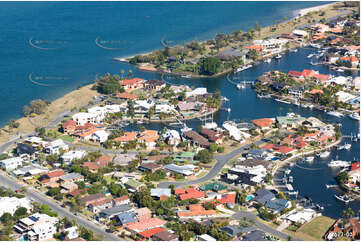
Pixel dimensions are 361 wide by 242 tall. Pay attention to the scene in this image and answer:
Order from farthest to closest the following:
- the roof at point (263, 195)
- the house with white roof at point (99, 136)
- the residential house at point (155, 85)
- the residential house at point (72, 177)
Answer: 1. the residential house at point (155, 85)
2. the house with white roof at point (99, 136)
3. the residential house at point (72, 177)
4. the roof at point (263, 195)

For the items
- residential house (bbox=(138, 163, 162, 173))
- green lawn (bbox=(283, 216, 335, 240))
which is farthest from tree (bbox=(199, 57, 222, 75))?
green lawn (bbox=(283, 216, 335, 240))

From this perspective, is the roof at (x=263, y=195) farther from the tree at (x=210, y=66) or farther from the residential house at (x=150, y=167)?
the tree at (x=210, y=66)

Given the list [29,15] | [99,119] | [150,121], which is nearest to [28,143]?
[99,119]

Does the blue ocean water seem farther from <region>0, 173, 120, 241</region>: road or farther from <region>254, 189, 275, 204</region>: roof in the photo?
<region>254, 189, 275, 204</region>: roof

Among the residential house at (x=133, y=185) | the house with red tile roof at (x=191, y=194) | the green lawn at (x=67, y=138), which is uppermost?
the house with red tile roof at (x=191, y=194)

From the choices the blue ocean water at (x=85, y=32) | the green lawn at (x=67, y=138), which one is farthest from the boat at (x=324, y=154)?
the blue ocean water at (x=85, y=32)

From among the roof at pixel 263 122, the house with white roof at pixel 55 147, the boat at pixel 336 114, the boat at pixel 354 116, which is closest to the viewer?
the house with white roof at pixel 55 147

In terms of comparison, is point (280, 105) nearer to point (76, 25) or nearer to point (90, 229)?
point (90, 229)
